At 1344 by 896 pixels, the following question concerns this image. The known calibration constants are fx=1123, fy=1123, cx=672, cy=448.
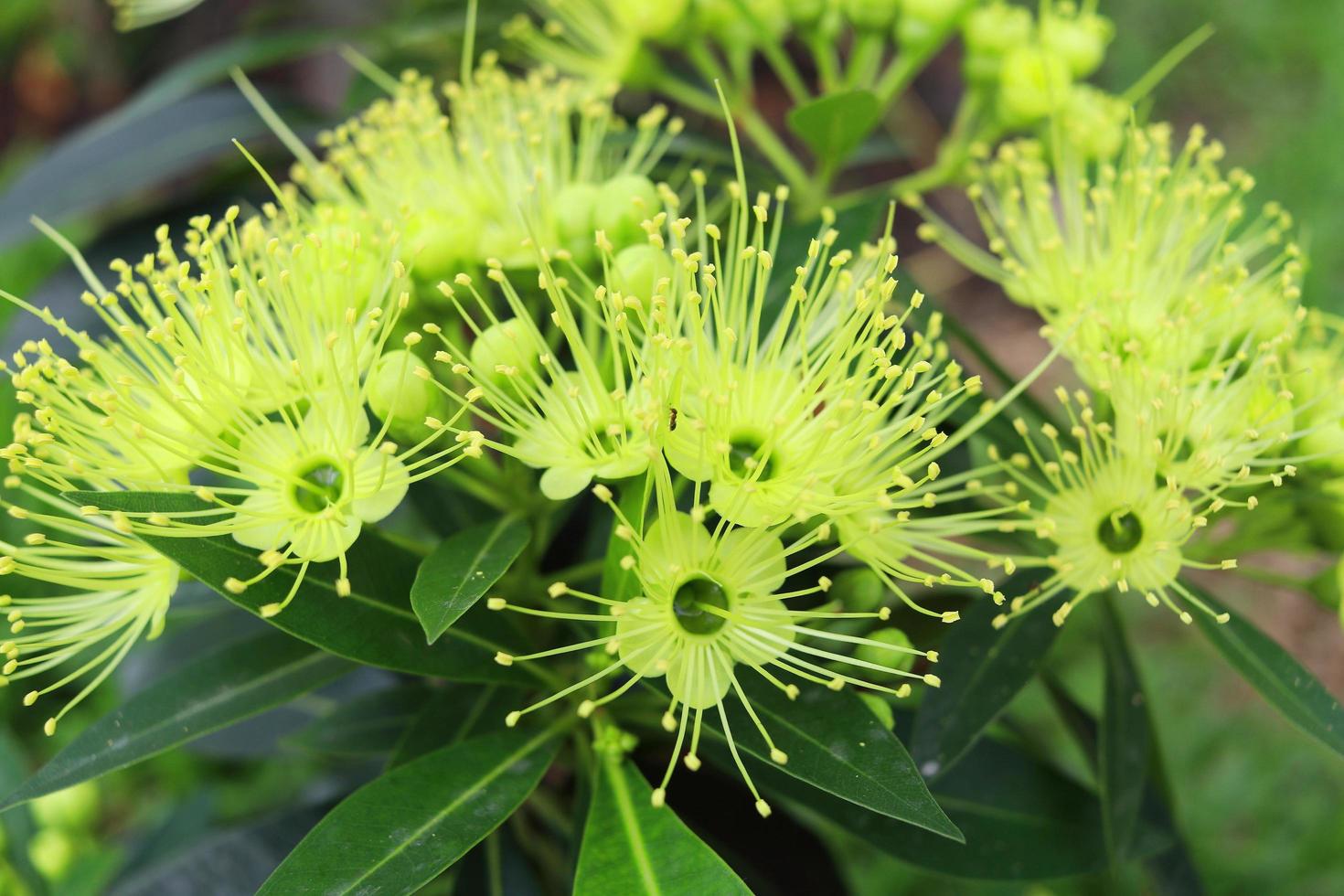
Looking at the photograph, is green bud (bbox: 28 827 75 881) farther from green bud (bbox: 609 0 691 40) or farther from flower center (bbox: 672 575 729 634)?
green bud (bbox: 609 0 691 40)

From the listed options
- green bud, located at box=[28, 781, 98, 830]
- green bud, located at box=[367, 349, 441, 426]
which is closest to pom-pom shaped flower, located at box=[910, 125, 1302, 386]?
green bud, located at box=[367, 349, 441, 426]

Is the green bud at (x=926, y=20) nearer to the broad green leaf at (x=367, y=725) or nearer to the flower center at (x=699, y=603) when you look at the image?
the flower center at (x=699, y=603)

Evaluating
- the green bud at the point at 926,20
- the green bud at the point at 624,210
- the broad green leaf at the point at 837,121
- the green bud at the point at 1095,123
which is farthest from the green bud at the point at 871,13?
the green bud at the point at 624,210

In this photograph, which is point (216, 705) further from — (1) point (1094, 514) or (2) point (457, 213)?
(1) point (1094, 514)

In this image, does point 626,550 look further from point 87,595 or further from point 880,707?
point 87,595

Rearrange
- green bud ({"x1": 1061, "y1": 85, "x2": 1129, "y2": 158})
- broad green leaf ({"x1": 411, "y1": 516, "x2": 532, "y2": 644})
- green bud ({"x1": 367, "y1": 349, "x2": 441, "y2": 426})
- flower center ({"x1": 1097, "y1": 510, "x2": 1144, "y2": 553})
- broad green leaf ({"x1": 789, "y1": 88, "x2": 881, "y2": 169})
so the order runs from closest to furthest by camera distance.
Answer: broad green leaf ({"x1": 411, "y1": 516, "x2": 532, "y2": 644}) → green bud ({"x1": 367, "y1": 349, "x2": 441, "y2": 426}) → flower center ({"x1": 1097, "y1": 510, "x2": 1144, "y2": 553}) → broad green leaf ({"x1": 789, "y1": 88, "x2": 881, "y2": 169}) → green bud ({"x1": 1061, "y1": 85, "x2": 1129, "y2": 158})

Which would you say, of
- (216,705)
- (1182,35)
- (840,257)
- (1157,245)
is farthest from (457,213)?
(1182,35)
